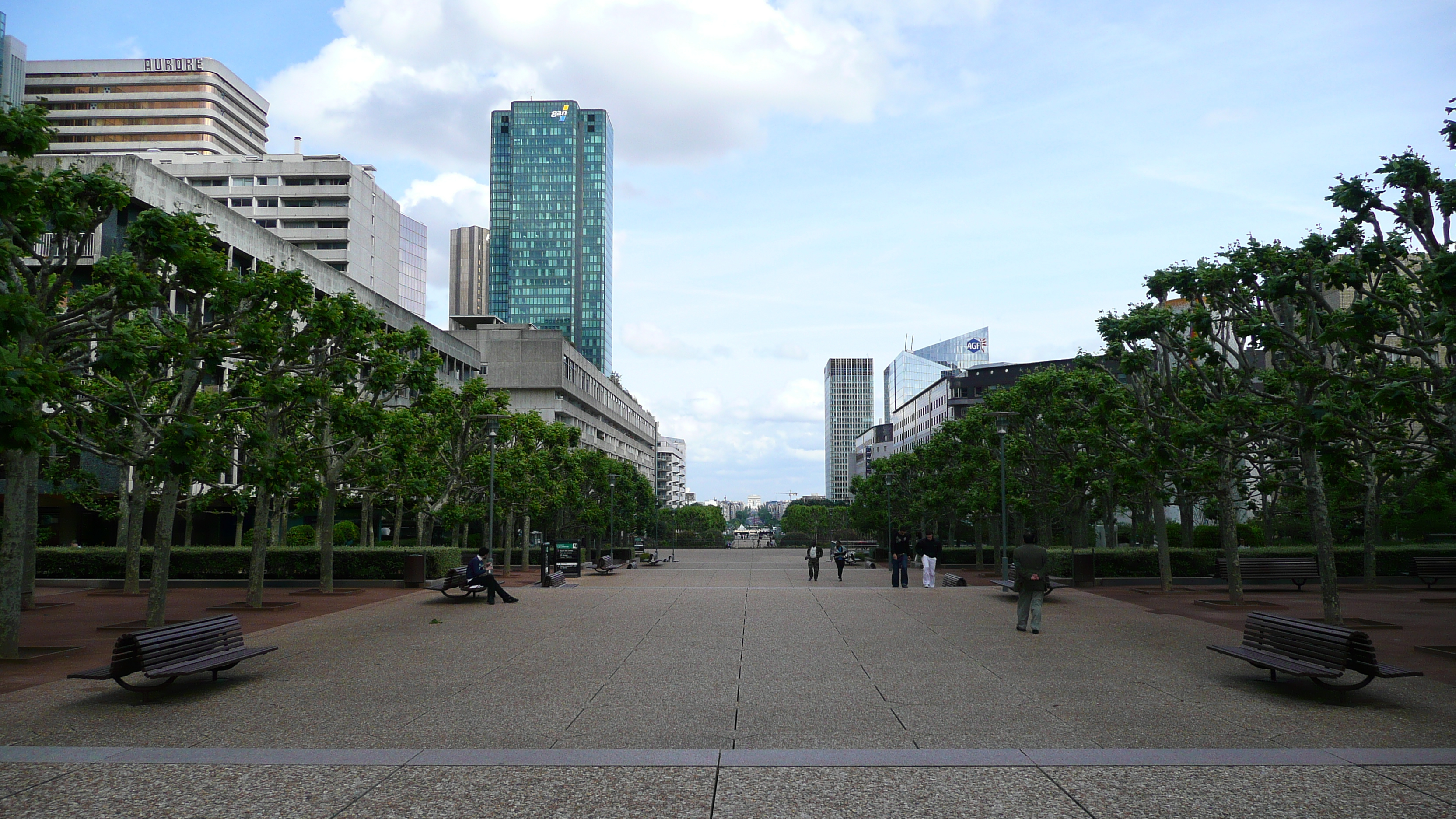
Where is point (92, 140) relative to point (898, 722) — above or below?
above

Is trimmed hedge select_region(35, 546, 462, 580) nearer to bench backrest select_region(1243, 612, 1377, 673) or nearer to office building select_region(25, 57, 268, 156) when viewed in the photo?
bench backrest select_region(1243, 612, 1377, 673)

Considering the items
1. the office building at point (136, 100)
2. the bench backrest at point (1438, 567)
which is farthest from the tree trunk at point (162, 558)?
the office building at point (136, 100)

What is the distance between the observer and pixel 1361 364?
15688 millimetres

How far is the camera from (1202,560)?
103ft

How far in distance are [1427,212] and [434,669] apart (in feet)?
52.7

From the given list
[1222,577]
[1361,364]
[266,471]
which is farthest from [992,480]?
[266,471]

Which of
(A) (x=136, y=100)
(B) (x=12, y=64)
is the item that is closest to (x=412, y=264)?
(A) (x=136, y=100)

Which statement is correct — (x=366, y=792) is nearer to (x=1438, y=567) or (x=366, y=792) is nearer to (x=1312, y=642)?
(x=1312, y=642)

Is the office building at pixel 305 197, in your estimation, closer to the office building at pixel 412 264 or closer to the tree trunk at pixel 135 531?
the office building at pixel 412 264

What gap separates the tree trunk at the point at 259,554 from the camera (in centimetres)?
2172

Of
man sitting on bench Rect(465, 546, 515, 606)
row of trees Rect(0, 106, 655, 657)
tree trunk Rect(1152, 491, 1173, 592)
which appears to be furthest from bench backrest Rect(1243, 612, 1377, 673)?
man sitting on bench Rect(465, 546, 515, 606)

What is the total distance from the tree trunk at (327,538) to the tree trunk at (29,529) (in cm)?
624

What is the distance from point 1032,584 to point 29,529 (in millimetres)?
17907

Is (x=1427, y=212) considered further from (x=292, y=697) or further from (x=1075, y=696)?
(x=292, y=697)
